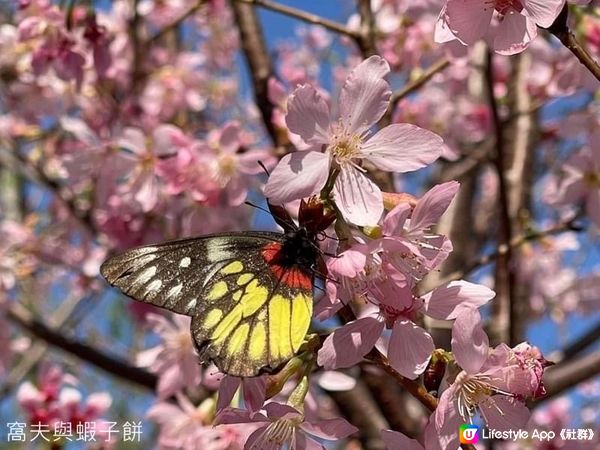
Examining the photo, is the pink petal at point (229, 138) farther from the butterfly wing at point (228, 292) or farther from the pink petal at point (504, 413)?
the pink petal at point (504, 413)

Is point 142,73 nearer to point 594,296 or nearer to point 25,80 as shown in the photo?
point 25,80

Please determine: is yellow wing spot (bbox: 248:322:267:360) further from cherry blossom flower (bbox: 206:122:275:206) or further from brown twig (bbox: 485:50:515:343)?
brown twig (bbox: 485:50:515:343)

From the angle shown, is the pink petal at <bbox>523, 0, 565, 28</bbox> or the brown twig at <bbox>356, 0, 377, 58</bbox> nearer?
the pink petal at <bbox>523, 0, 565, 28</bbox>

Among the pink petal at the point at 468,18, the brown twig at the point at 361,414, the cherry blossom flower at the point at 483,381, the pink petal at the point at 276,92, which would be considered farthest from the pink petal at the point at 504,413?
the brown twig at the point at 361,414

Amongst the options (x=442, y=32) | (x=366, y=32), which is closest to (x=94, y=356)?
(x=366, y=32)

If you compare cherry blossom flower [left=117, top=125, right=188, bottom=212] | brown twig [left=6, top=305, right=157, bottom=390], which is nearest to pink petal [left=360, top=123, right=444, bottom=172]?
cherry blossom flower [left=117, top=125, right=188, bottom=212]

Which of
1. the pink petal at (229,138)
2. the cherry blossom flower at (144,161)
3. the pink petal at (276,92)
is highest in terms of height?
the pink petal at (276,92)

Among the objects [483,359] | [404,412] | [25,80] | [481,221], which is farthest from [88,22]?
[481,221]

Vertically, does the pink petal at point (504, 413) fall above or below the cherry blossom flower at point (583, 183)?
above
